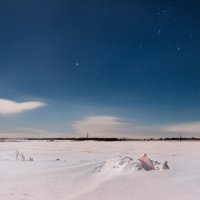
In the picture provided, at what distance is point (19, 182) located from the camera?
677 cm

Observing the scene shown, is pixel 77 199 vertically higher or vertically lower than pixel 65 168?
lower

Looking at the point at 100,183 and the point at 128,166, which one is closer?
the point at 100,183

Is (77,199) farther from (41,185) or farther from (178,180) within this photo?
(178,180)

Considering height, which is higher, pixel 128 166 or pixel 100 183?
pixel 128 166

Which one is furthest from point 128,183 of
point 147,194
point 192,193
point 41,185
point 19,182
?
point 19,182

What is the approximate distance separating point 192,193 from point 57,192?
2228 millimetres

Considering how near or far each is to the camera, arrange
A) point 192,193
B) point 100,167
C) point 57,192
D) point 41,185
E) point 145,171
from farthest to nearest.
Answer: point 100,167 → point 145,171 → point 41,185 → point 57,192 → point 192,193

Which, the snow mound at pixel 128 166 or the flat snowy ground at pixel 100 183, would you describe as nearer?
the flat snowy ground at pixel 100 183

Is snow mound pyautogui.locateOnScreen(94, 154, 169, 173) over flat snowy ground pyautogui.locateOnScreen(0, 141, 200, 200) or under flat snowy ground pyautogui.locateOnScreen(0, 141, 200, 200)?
over

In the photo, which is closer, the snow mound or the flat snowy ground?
the flat snowy ground

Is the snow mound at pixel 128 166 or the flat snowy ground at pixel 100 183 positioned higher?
the snow mound at pixel 128 166

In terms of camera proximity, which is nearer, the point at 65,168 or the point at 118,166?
the point at 118,166

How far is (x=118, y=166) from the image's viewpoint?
293 inches

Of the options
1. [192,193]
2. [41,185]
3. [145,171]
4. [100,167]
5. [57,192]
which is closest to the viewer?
[192,193]
